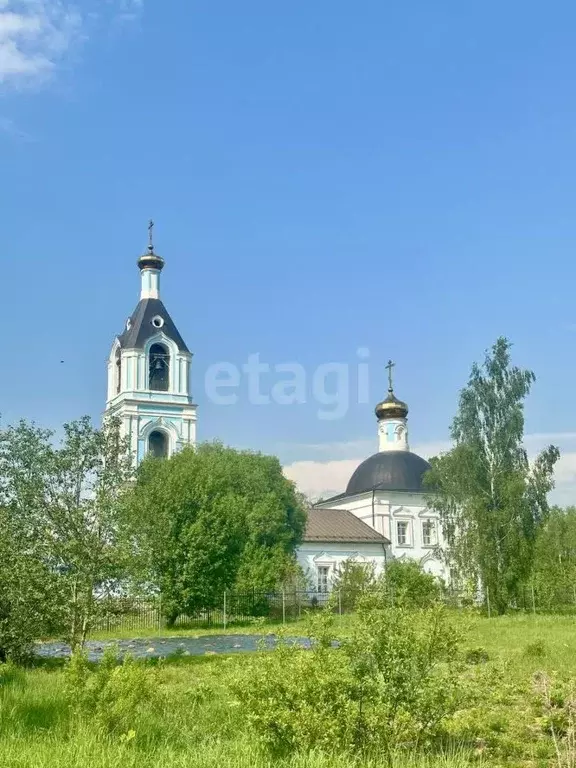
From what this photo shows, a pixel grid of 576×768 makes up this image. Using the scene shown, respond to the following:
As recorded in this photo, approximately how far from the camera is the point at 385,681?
6.27 m

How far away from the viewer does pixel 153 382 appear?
51.4m

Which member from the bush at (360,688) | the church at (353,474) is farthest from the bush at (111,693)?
the church at (353,474)

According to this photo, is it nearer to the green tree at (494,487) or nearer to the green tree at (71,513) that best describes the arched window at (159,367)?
the green tree at (494,487)

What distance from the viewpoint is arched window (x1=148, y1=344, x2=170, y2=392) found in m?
51.4

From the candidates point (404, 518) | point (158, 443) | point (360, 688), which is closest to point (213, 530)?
point (158, 443)

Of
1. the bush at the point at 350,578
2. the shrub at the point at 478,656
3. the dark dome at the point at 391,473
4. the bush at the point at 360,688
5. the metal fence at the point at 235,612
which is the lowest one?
the metal fence at the point at 235,612

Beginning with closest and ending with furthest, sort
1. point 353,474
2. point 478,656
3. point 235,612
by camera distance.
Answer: point 478,656 < point 235,612 < point 353,474

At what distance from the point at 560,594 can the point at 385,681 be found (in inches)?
1446

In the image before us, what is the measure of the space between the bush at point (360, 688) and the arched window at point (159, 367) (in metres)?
45.3

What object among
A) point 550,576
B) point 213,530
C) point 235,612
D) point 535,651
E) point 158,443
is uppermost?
point 158,443

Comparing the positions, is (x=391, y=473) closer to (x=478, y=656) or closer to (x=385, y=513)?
(x=385, y=513)

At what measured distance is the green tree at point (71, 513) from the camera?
14.8 meters

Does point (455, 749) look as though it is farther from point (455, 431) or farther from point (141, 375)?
point (141, 375)

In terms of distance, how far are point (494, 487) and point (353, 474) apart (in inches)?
1093
